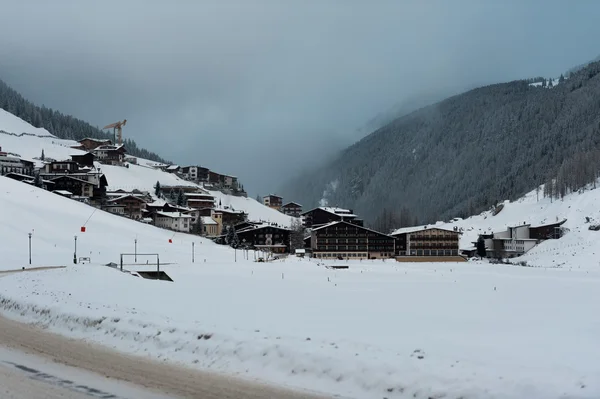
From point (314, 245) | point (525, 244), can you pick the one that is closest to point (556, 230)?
point (525, 244)

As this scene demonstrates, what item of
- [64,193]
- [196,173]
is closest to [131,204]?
[64,193]

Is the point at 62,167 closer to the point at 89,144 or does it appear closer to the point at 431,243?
the point at 89,144

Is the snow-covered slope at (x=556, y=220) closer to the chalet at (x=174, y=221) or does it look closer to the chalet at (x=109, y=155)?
the chalet at (x=174, y=221)

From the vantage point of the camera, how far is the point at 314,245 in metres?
104

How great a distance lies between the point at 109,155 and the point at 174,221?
74207 mm

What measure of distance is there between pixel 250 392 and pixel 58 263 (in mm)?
44126

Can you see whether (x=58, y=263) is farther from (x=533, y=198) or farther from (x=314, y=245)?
(x=533, y=198)

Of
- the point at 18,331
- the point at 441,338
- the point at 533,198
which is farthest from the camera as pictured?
the point at 533,198

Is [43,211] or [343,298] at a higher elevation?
[43,211]

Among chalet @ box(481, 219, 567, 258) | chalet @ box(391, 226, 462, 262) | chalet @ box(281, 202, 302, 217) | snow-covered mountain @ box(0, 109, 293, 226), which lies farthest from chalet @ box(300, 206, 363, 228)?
chalet @ box(281, 202, 302, 217)

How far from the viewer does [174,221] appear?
112375 mm

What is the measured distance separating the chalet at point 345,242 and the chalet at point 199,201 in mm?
48974

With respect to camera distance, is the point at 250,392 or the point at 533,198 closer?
the point at 250,392

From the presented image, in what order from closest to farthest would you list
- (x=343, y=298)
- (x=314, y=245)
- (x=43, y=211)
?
(x=343, y=298)
(x=43, y=211)
(x=314, y=245)
